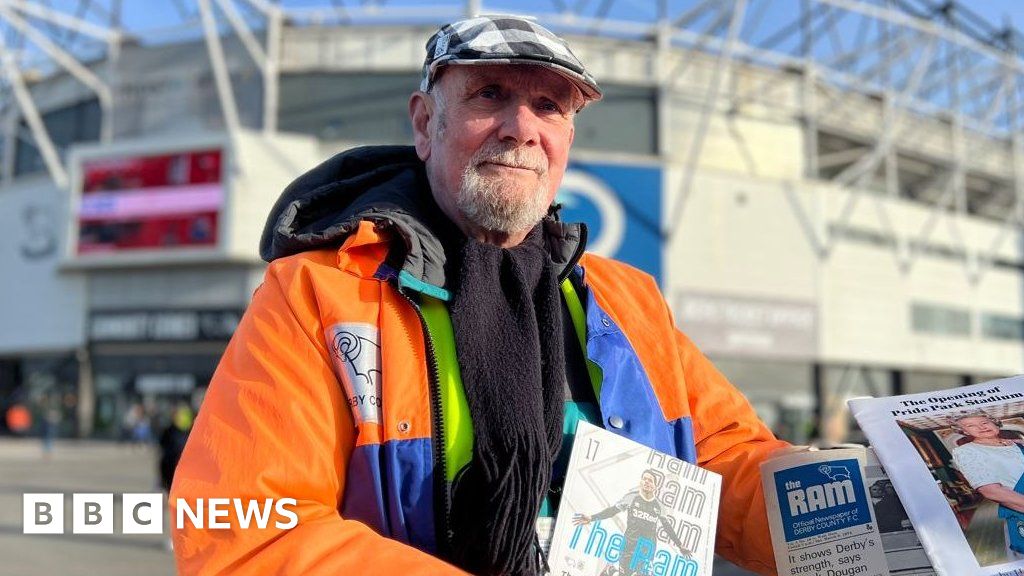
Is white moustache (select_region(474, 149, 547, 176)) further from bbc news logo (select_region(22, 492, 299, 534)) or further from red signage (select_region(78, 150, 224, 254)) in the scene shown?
red signage (select_region(78, 150, 224, 254))

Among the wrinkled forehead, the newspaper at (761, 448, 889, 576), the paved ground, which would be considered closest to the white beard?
the wrinkled forehead

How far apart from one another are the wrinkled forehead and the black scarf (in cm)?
32

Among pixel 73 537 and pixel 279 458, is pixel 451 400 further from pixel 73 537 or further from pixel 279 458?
pixel 73 537

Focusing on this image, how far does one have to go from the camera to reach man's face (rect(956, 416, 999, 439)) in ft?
4.66

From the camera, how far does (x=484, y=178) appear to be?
169 centimetres

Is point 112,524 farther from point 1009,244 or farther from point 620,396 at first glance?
point 1009,244

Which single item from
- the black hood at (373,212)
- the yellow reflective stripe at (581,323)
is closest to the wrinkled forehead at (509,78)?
the black hood at (373,212)

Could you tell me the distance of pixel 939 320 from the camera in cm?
2753

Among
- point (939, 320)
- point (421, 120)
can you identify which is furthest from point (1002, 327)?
point (421, 120)

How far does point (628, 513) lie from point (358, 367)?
21.2 inches

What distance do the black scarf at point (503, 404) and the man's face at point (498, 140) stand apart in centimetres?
11

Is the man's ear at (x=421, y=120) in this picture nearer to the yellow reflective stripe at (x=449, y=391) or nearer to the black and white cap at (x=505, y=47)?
the black and white cap at (x=505, y=47)

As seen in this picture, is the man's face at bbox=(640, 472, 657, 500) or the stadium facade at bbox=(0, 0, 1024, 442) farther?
the stadium facade at bbox=(0, 0, 1024, 442)

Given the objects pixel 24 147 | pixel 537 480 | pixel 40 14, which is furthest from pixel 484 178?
pixel 24 147
